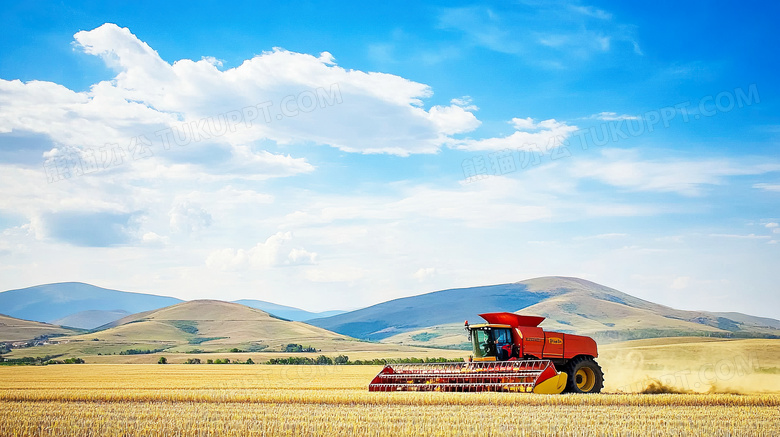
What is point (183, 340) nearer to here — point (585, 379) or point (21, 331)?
point (21, 331)

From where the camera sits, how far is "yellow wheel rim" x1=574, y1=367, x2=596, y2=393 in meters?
23.2

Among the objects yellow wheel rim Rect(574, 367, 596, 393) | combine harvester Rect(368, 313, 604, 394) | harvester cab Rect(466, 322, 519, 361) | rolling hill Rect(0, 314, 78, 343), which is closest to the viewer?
combine harvester Rect(368, 313, 604, 394)

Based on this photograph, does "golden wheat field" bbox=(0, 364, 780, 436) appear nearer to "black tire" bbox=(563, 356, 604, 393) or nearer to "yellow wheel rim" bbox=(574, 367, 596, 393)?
"black tire" bbox=(563, 356, 604, 393)

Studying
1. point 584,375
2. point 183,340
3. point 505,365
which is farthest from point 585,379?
point 183,340

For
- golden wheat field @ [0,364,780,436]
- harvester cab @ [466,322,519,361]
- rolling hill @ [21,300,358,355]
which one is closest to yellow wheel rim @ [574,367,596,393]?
harvester cab @ [466,322,519,361]

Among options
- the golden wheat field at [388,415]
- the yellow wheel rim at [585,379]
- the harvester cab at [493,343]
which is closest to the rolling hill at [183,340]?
the golden wheat field at [388,415]

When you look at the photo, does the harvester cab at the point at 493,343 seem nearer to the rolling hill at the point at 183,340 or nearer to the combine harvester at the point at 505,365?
the combine harvester at the point at 505,365

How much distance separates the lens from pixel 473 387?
20906mm

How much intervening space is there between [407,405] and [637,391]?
10872 mm

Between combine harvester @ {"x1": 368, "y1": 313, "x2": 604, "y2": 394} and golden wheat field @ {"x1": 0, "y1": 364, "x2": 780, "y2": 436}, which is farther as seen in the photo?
combine harvester @ {"x1": 368, "y1": 313, "x2": 604, "y2": 394}

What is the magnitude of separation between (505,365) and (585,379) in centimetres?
396

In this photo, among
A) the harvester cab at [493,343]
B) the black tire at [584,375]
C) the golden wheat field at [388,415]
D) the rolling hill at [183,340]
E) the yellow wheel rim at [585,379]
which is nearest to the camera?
the golden wheat field at [388,415]

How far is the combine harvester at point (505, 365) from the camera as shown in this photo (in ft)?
68.8

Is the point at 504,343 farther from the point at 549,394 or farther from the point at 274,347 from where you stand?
the point at 274,347
